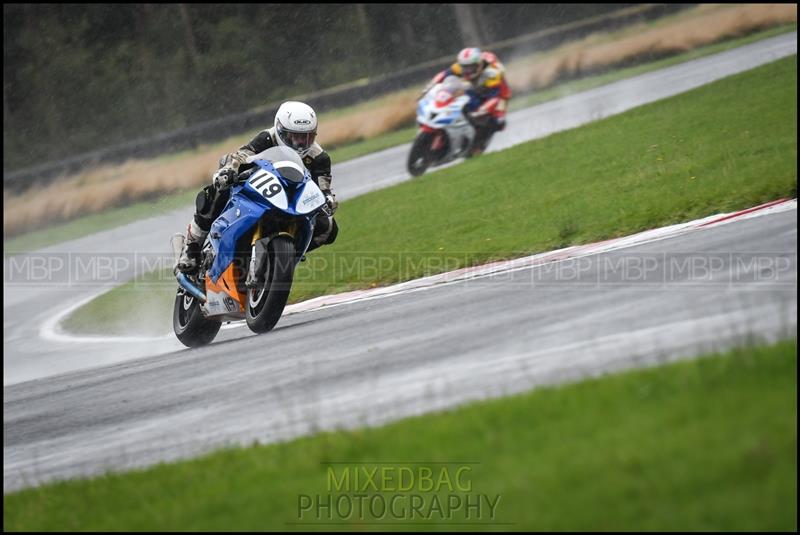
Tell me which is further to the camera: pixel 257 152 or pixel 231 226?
pixel 257 152

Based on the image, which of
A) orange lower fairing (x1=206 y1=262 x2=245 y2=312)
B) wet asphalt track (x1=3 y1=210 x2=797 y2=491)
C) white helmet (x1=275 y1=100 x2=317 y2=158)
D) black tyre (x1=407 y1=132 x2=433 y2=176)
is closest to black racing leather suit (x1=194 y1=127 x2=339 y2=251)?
white helmet (x1=275 y1=100 x2=317 y2=158)

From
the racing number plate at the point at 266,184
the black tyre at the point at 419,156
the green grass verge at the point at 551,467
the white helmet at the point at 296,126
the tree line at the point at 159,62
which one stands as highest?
the tree line at the point at 159,62

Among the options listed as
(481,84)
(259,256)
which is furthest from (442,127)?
(259,256)

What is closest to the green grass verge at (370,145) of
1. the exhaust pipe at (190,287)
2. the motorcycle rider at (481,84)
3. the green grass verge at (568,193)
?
the motorcycle rider at (481,84)

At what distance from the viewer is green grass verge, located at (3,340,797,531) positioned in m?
3.94

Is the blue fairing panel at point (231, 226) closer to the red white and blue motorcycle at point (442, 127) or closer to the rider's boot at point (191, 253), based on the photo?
the rider's boot at point (191, 253)

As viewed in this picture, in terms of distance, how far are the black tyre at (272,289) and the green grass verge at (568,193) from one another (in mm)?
2791

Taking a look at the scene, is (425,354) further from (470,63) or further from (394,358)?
(470,63)

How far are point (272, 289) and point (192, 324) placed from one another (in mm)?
1719

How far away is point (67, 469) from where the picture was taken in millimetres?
6699

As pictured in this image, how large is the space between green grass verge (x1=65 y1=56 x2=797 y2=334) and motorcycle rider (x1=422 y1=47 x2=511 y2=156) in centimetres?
86

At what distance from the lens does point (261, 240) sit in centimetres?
944

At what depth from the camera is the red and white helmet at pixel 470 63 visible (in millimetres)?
19531

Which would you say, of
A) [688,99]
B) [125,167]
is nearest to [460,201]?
[688,99]
